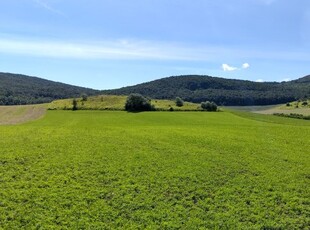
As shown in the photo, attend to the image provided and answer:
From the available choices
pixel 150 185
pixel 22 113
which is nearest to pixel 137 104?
pixel 22 113

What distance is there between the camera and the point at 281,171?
935 inches

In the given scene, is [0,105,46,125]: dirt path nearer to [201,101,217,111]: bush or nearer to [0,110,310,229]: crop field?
[201,101,217,111]: bush

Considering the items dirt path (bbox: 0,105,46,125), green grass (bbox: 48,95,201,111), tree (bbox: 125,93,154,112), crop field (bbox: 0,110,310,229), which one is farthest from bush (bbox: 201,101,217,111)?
crop field (bbox: 0,110,310,229)

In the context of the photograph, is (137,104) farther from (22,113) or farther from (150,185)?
(150,185)

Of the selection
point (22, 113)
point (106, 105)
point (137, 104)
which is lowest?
point (22, 113)

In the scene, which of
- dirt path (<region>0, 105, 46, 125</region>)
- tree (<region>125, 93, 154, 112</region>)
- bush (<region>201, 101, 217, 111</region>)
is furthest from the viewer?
bush (<region>201, 101, 217, 111</region>)

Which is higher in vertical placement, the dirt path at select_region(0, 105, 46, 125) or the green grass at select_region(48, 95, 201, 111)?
the green grass at select_region(48, 95, 201, 111)

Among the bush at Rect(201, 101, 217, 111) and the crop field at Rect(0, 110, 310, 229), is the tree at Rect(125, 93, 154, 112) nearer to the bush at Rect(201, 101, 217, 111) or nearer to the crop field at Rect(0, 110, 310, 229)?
the bush at Rect(201, 101, 217, 111)

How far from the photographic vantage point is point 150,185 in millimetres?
20438

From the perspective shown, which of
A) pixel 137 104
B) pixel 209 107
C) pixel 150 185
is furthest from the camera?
pixel 209 107

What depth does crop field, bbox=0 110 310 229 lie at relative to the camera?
1686 centimetres

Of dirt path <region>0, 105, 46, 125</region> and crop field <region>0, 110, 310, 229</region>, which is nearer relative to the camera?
crop field <region>0, 110, 310, 229</region>

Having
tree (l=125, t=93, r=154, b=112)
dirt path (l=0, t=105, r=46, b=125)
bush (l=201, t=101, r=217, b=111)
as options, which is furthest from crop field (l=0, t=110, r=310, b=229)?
bush (l=201, t=101, r=217, b=111)

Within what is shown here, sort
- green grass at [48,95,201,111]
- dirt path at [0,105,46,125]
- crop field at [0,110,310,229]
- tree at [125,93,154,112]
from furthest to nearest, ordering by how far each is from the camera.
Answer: green grass at [48,95,201,111]
tree at [125,93,154,112]
dirt path at [0,105,46,125]
crop field at [0,110,310,229]
